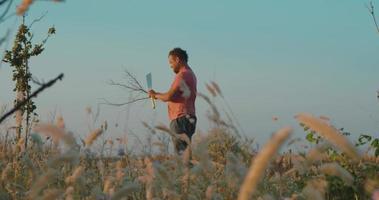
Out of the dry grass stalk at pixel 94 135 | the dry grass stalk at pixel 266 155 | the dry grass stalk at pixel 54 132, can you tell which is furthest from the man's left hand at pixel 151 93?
the dry grass stalk at pixel 266 155

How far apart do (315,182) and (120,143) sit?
3.99 meters

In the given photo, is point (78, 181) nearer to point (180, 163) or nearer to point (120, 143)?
point (180, 163)

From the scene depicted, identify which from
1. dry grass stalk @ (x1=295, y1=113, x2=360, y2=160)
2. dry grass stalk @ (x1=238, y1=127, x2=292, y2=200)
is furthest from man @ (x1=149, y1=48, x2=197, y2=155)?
dry grass stalk @ (x1=238, y1=127, x2=292, y2=200)

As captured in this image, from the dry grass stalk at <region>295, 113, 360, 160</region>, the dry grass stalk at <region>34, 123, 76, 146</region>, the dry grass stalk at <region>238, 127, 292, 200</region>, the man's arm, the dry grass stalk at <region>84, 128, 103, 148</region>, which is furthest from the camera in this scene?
the man's arm

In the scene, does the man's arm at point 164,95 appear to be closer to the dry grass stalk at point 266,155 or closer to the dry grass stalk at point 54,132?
the dry grass stalk at point 54,132

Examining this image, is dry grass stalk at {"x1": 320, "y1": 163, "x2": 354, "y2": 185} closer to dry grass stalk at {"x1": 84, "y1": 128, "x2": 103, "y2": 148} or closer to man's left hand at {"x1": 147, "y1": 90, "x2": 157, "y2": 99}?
dry grass stalk at {"x1": 84, "y1": 128, "x2": 103, "y2": 148}

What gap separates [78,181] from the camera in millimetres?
2391

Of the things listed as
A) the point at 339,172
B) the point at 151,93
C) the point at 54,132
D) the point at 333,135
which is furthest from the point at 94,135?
the point at 151,93

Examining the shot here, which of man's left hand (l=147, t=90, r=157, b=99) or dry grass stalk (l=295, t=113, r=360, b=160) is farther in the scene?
man's left hand (l=147, t=90, r=157, b=99)

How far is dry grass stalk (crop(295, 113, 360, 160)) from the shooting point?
1104 mm

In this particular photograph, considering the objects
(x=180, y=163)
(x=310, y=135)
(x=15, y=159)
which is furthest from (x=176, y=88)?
(x=180, y=163)

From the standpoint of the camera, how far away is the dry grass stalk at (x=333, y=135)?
110cm

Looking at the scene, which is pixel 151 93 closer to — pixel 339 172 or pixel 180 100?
pixel 180 100

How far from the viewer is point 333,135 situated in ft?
3.86
